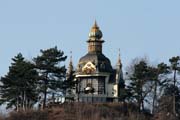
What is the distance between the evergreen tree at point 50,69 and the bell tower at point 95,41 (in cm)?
1267

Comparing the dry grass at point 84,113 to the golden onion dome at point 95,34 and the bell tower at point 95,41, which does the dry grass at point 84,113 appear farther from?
the golden onion dome at point 95,34

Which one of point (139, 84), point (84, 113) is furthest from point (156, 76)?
point (84, 113)

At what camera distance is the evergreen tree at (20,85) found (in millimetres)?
69062

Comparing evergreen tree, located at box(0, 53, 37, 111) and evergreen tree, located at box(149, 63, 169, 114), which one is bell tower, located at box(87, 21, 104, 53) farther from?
evergreen tree, located at box(0, 53, 37, 111)

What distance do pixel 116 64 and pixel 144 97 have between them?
1300cm

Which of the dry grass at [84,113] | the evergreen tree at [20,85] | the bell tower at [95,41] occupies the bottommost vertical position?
the dry grass at [84,113]

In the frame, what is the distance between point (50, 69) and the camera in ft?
230

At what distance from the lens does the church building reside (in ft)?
265

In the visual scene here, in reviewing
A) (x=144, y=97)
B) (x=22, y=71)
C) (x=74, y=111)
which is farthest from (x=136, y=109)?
(x=22, y=71)

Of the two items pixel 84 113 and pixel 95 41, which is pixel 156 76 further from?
pixel 95 41

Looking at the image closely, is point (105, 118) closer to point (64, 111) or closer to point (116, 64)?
point (64, 111)

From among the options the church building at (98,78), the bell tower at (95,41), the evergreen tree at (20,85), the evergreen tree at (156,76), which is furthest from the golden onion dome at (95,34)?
the evergreen tree at (20,85)

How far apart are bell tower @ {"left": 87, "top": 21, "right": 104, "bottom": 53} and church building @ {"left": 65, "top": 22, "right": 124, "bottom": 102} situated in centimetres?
38

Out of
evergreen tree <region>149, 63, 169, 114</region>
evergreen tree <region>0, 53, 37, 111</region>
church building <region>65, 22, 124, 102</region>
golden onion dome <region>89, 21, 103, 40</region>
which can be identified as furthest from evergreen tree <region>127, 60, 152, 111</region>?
golden onion dome <region>89, 21, 103, 40</region>
